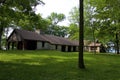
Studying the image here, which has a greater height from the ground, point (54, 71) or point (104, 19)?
point (104, 19)

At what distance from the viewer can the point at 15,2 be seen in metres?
24.0

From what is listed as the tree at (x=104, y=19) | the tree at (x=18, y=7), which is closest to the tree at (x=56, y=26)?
the tree at (x=104, y=19)

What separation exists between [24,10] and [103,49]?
57848 millimetres

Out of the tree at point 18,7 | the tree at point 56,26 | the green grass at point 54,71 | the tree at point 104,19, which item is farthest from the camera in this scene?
the tree at point 56,26

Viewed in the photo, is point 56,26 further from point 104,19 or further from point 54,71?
point 54,71

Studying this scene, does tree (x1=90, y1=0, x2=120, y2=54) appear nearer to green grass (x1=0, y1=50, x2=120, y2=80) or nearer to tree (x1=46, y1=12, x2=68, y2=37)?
green grass (x1=0, y1=50, x2=120, y2=80)

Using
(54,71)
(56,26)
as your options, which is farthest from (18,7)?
(56,26)

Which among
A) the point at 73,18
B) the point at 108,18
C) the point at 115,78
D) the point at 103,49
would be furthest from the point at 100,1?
the point at 103,49

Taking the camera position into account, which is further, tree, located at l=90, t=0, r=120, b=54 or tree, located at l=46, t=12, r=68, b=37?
tree, located at l=46, t=12, r=68, b=37

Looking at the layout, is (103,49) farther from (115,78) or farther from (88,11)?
(115,78)

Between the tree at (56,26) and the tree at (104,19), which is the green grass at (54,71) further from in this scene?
the tree at (56,26)

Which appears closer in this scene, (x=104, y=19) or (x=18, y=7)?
(x=18, y=7)

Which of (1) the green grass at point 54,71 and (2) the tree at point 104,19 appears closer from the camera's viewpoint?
(1) the green grass at point 54,71

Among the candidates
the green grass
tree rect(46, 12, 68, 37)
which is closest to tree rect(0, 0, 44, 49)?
the green grass
